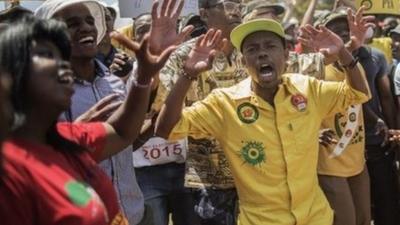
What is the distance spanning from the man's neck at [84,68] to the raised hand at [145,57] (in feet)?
2.50

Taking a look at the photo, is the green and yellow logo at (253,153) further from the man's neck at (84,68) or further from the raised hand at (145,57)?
the raised hand at (145,57)

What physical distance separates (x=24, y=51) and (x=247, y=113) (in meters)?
2.19

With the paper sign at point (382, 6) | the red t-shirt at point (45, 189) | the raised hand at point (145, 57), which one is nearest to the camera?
the red t-shirt at point (45, 189)

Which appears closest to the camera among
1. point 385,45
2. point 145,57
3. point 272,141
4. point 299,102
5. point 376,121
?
point 145,57

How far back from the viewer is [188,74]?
436cm

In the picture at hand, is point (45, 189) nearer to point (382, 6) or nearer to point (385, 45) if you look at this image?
point (382, 6)

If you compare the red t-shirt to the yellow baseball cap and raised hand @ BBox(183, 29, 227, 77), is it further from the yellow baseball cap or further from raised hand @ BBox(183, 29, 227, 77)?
the yellow baseball cap

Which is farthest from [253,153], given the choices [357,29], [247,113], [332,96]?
[357,29]

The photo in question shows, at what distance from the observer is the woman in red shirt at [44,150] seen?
101 inches

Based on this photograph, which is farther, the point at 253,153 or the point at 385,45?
the point at 385,45

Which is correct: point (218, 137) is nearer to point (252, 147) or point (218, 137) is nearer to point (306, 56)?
point (252, 147)

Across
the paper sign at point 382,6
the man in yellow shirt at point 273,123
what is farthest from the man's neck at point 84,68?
the paper sign at point 382,6

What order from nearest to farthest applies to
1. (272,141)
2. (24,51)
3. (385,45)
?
(24,51), (272,141), (385,45)

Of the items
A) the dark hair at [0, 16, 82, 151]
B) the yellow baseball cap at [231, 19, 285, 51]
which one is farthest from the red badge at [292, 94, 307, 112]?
the dark hair at [0, 16, 82, 151]
